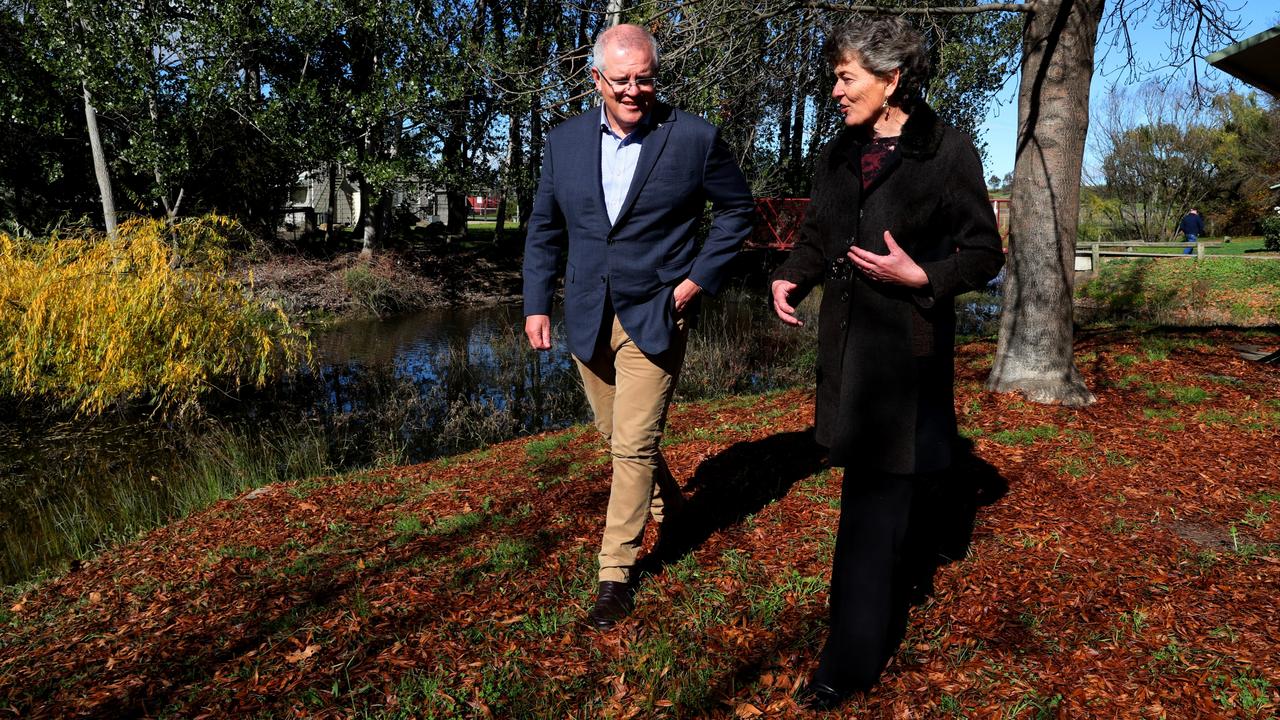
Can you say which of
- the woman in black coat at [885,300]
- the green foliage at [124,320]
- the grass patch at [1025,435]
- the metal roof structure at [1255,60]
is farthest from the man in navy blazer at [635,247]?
the green foliage at [124,320]

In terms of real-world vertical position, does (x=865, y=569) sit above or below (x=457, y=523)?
above

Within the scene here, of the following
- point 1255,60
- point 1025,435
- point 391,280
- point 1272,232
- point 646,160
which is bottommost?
point 1025,435

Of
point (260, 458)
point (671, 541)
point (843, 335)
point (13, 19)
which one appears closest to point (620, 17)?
point (260, 458)

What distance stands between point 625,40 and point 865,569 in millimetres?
1956

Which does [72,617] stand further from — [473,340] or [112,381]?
[473,340]

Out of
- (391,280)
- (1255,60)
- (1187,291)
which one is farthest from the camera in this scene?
(391,280)

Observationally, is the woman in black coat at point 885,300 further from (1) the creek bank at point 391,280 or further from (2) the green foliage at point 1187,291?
(1) the creek bank at point 391,280

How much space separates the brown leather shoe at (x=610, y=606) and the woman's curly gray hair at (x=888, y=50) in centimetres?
195

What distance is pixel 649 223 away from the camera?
2969 millimetres

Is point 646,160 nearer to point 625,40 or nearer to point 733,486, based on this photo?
point 625,40

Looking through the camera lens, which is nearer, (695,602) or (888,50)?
(888,50)

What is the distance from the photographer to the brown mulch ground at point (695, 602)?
2.52 metres

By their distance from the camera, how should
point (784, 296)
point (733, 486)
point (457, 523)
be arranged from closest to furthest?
point (784, 296) < point (457, 523) < point (733, 486)

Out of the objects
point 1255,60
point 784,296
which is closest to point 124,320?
point 784,296
